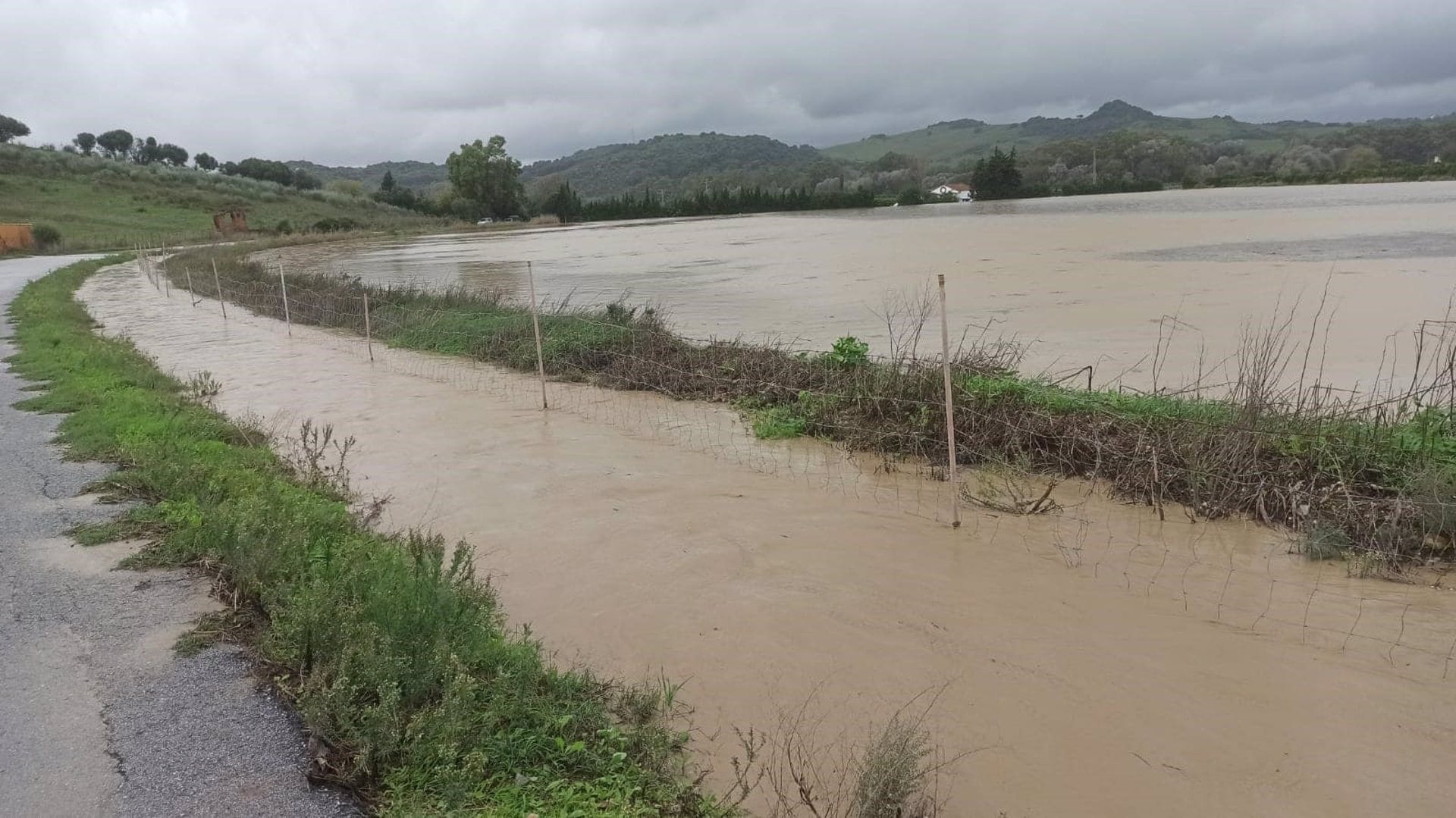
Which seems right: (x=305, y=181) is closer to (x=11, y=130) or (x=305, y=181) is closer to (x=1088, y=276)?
(x=11, y=130)

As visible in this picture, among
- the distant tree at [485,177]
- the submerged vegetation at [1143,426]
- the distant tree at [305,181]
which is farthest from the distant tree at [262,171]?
the submerged vegetation at [1143,426]

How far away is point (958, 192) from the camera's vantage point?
95.8 m

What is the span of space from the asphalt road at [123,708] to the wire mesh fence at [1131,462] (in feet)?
13.1

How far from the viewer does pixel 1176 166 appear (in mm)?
81062

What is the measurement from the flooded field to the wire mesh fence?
1.64 m

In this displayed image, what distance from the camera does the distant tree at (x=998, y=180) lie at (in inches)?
3009

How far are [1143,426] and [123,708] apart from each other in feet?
20.3

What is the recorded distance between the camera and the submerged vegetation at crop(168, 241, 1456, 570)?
5.48 m

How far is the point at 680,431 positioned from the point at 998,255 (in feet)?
60.7

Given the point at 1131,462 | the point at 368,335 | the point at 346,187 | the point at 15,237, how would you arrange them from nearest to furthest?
the point at 1131,462 → the point at 368,335 → the point at 15,237 → the point at 346,187

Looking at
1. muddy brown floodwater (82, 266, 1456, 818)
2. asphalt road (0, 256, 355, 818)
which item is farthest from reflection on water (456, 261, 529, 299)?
asphalt road (0, 256, 355, 818)

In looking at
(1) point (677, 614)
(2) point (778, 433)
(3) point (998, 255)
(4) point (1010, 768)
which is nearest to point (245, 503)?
(1) point (677, 614)

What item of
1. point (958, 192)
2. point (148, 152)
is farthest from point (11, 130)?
point (958, 192)

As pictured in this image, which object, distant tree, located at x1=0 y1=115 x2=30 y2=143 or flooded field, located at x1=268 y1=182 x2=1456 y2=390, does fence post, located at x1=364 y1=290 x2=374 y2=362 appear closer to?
flooded field, located at x1=268 y1=182 x2=1456 y2=390
